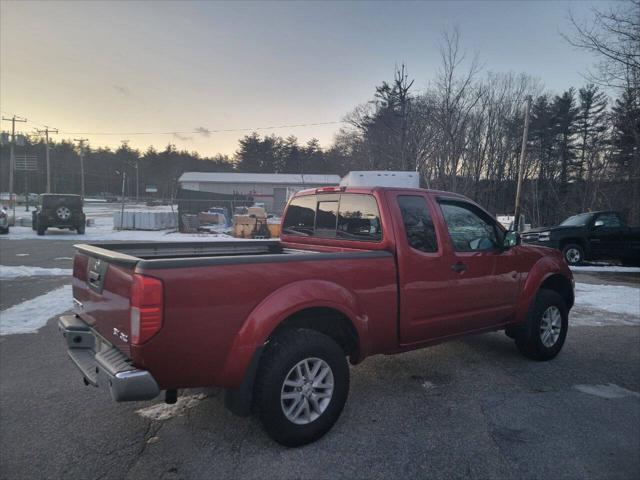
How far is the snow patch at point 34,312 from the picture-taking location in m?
5.69

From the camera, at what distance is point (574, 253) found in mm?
13938

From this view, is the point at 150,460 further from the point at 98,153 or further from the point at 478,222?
the point at 98,153

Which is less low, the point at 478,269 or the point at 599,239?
the point at 478,269

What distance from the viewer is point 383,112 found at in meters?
33.6

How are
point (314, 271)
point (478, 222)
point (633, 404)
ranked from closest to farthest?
point (314, 271) < point (633, 404) < point (478, 222)

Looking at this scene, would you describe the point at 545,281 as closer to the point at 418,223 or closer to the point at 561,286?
the point at 561,286

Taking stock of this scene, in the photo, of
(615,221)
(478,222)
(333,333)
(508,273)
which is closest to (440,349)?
(508,273)

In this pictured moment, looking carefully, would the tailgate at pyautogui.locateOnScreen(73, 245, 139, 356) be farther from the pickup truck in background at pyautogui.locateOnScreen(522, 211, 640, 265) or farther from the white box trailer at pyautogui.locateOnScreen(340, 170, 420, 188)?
the pickup truck in background at pyautogui.locateOnScreen(522, 211, 640, 265)

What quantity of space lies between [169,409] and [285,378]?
1.33m

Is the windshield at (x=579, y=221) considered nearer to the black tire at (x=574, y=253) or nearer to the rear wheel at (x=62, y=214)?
the black tire at (x=574, y=253)

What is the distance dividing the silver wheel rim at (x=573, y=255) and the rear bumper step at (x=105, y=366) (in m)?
14.8

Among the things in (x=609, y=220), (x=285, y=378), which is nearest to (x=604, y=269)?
(x=609, y=220)

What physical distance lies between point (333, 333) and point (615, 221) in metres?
14.5

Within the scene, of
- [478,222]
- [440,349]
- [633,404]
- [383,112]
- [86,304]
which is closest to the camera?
[86,304]
